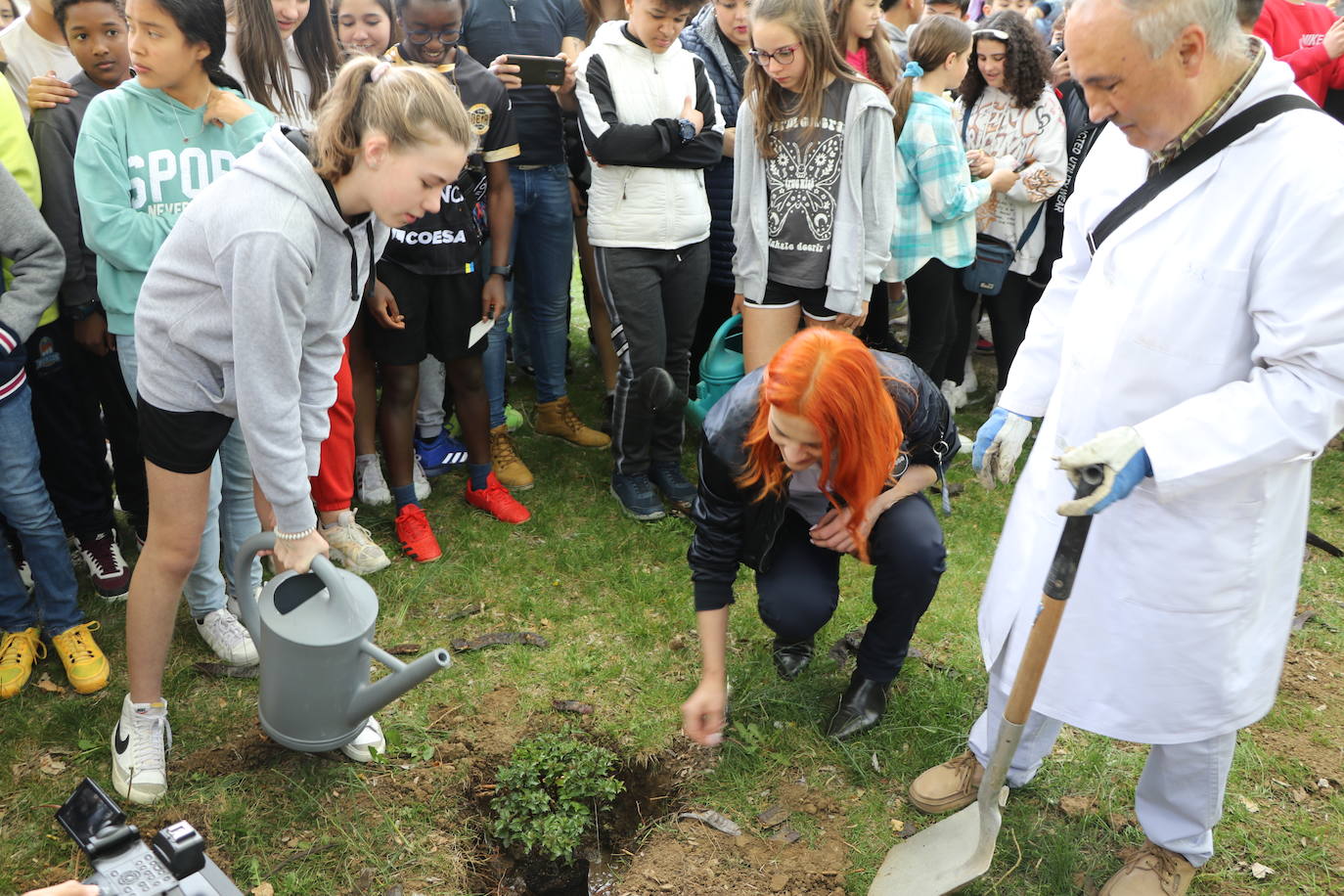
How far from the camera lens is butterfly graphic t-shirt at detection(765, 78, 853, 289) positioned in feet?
12.2

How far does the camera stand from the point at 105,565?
338cm

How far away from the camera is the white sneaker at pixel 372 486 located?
403cm

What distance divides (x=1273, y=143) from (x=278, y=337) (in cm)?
201

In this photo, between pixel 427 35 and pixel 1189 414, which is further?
pixel 427 35

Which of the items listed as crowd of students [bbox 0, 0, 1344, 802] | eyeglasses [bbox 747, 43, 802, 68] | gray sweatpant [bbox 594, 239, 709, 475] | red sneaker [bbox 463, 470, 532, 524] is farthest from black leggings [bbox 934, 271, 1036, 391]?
red sneaker [bbox 463, 470, 532, 524]

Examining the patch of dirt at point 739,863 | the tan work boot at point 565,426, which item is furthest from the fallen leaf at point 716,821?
the tan work boot at point 565,426

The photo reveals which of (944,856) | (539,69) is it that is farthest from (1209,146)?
(539,69)

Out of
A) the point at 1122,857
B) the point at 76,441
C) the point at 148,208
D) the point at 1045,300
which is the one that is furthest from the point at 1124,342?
the point at 76,441

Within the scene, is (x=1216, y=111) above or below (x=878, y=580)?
above

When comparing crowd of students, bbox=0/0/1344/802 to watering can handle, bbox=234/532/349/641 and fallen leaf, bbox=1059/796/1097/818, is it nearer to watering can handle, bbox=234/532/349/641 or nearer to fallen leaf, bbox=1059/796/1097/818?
watering can handle, bbox=234/532/349/641

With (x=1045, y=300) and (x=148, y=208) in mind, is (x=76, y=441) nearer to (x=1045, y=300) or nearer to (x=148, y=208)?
(x=148, y=208)

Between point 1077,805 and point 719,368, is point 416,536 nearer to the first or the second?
point 719,368

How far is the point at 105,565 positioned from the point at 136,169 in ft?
4.56

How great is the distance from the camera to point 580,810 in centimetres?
275
